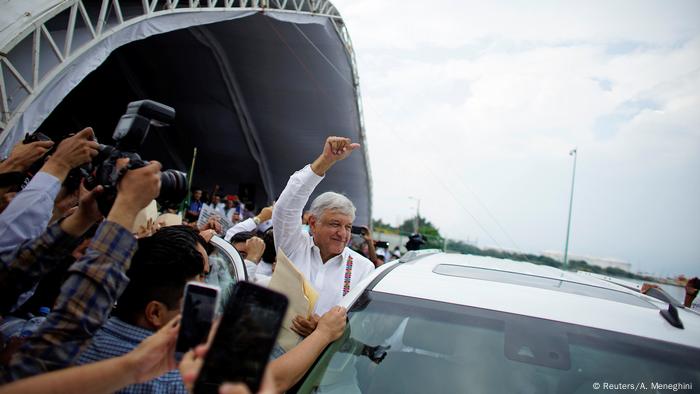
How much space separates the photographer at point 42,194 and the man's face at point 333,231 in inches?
55.6

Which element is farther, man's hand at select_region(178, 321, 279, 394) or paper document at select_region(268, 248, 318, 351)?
paper document at select_region(268, 248, 318, 351)

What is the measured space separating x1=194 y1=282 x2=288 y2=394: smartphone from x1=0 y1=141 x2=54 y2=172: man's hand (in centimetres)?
131

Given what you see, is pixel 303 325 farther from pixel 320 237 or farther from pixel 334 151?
pixel 334 151

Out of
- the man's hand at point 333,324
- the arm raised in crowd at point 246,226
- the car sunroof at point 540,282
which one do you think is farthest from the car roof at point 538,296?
the arm raised in crowd at point 246,226

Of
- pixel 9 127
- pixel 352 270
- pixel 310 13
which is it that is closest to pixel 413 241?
pixel 352 270

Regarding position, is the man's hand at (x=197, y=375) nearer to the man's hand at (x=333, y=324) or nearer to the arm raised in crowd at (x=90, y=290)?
the arm raised in crowd at (x=90, y=290)

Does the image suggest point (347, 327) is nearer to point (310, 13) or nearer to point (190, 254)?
point (190, 254)

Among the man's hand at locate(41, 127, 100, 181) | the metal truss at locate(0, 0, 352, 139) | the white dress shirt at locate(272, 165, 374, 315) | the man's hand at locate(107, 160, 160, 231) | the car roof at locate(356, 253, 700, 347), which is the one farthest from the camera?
the metal truss at locate(0, 0, 352, 139)

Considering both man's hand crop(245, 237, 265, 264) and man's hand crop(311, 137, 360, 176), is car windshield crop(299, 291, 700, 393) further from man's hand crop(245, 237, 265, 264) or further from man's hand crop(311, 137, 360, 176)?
man's hand crop(245, 237, 265, 264)

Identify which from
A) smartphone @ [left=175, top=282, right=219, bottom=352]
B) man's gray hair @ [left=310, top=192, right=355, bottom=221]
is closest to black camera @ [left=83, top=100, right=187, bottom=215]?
smartphone @ [left=175, top=282, right=219, bottom=352]

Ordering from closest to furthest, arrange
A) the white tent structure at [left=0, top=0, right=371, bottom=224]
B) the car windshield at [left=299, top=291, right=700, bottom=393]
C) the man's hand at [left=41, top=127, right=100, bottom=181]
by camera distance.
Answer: the man's hand at [left=41, top=127, right=100, bottom=181] → the car windshield at [left=299, top=291, right=700, bottom=393] → the white tent structure at [left=0, top=0, right=371, bottom=224]

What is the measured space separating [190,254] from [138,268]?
153mm

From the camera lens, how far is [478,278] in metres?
2.04

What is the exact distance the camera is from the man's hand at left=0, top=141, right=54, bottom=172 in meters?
1.58
